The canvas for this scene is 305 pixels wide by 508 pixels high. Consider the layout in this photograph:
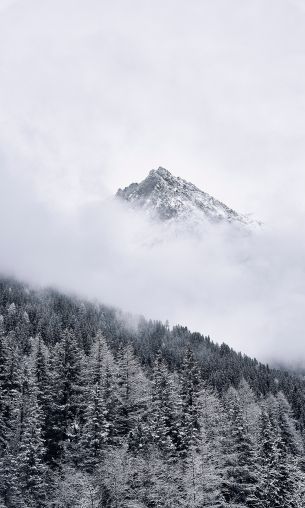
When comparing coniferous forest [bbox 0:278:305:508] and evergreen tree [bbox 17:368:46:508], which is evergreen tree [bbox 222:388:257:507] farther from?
evergreen tree [bbox 17:368:46:508]

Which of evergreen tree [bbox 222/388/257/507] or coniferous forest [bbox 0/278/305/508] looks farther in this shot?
evergreen tree [bbox 222/388/257/507]

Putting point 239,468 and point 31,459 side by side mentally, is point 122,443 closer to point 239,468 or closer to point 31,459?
point 31,459

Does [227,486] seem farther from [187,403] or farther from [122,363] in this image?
[122,363]

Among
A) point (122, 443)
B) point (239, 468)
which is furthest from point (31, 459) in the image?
point (239, 468)

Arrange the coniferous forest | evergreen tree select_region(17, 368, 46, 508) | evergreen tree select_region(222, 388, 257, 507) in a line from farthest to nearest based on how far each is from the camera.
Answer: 1. evergreen tree select_region(222, 388, 257, 507)
2. evergreen tree select_region(17, 368, 46, 508)
3. the coniferous forest

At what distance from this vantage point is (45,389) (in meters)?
59.3

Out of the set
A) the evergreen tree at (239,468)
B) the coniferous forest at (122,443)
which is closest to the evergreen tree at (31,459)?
the coniferous forest at (122,443)

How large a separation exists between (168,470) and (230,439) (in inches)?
296

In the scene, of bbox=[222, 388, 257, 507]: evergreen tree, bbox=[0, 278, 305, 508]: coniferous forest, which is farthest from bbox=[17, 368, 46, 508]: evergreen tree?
bbox=[222, 388, 257, 507]: evergreen tree

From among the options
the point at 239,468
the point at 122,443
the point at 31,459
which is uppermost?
the point at 122,443

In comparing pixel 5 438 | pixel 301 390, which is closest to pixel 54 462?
pixel 5 438

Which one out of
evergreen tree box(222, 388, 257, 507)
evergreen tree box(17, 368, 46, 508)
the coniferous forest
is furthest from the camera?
evergreen tree box(222, 388, 257, 507)

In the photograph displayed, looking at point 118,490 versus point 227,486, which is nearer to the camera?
point 118,490

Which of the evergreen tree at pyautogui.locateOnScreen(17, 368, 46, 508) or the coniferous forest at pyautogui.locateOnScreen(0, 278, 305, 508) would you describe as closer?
the coniferous forest at pyautogui.locateOnScreen(0, 278, 305, 508)
